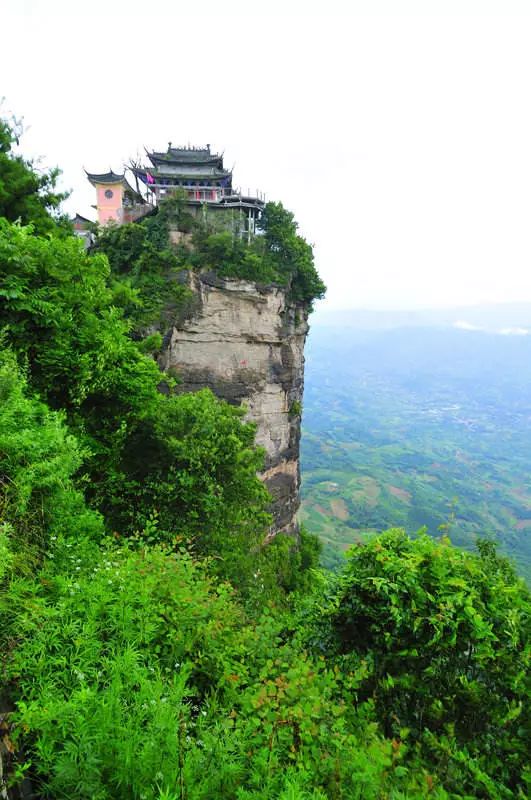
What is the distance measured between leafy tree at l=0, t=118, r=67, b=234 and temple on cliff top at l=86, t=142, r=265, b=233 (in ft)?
51.8

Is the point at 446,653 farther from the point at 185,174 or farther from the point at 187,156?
the point at 187,156

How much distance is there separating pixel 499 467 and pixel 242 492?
12547 cm

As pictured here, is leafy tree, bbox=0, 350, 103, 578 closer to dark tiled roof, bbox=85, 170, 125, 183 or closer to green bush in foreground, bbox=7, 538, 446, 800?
green bush in foreground, bbox=7, 538, 446, 800

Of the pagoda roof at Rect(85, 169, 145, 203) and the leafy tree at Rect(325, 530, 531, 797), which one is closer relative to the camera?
the leafy tree at Rect(325, 530, 531, 797)

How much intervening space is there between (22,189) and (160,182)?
20.4 meters

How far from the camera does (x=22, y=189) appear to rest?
1242 cm

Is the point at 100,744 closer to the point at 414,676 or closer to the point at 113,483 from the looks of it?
the point at 414,676

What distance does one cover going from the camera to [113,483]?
8.69 meters

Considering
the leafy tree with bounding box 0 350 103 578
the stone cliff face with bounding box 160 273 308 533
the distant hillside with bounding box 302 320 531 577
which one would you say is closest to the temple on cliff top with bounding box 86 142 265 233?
the stone cliff face with bounding box 160 273 308 533

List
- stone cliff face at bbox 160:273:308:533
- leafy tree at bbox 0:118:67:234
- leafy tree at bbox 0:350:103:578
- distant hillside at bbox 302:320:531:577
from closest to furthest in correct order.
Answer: leafy tree at bbox 0:350:103:578 < leafy tree at bbox 0:118:67:234 < stone cliff face at bbox 160:273:308:533 < distant hillside at bbox 302:320:531:577

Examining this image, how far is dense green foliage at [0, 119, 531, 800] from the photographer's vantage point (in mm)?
2865

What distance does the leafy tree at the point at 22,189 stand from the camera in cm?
1216

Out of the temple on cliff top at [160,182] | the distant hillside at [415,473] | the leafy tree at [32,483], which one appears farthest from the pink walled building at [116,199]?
the distant hillside at [415,473]

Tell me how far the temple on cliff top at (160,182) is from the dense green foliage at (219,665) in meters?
24.2
